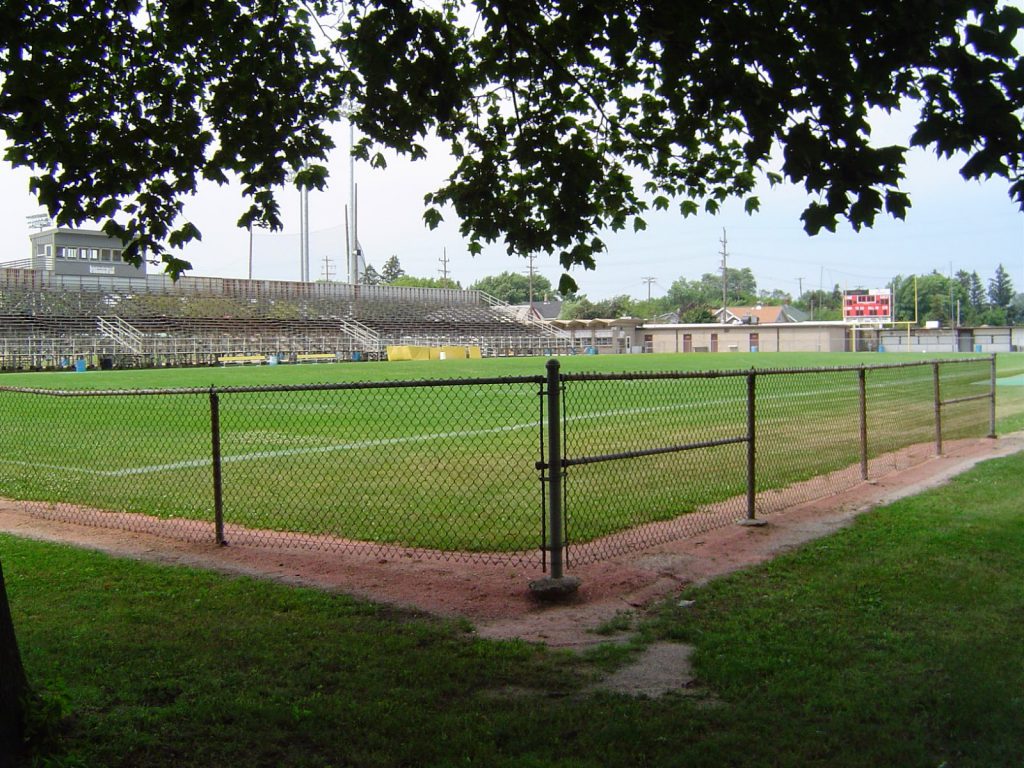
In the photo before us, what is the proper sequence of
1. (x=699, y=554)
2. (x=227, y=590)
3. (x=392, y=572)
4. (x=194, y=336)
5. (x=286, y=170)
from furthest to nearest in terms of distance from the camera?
(x=194, y=336)
(x=286, y=170)
(x=699, y=554)
(x=392, y=572)
(x=227, y=590)

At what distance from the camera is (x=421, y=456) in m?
12.1

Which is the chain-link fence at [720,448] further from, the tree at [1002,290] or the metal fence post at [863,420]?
the tree at [1002,290]

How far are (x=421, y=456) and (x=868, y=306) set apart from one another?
8292 cm

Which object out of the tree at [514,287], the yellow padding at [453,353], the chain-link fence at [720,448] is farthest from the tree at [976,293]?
the chain-link fence at [720,448]

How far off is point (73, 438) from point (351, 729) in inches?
506

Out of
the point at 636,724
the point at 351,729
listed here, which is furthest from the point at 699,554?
the point at 351,729

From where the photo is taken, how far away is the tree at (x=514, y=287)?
142m

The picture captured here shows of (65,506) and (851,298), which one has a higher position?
(851,298)

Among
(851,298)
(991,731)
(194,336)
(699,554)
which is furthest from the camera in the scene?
(851,298)

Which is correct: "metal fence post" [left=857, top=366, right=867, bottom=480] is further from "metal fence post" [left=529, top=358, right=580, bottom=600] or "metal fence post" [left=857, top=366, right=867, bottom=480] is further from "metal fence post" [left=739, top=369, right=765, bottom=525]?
"metal fence post" [left=529, top=358, right=580, bottom=600]

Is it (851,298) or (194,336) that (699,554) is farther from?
(851,298)

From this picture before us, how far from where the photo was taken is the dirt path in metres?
5.78

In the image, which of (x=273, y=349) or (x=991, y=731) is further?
(x=273, y=349)

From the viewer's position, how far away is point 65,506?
9609 mm
